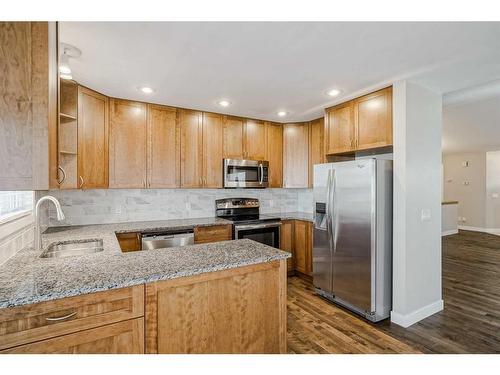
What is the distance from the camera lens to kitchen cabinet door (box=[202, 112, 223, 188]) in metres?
3.58

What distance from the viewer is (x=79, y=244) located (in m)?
2.28

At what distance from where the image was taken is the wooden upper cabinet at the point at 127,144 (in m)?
3.04

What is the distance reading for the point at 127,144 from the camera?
3.11 m

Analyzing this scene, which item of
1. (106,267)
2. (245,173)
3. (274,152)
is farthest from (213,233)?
(106,267)

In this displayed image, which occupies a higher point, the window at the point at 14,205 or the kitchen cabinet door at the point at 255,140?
the kitchen cabinet door at the point at 255,140

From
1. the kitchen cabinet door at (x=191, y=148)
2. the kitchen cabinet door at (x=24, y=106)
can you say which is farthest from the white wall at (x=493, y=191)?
the kitchen cabinet door at (x=24, y=106)

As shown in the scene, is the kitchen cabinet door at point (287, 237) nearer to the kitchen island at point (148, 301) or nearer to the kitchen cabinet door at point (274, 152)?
the kitchen cabinet door at point (274, 152)

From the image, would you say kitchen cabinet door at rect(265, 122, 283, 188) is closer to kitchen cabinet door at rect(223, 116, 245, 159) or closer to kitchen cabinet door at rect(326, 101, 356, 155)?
kitchen cabinet door at rect(223, 116, 245, 159)

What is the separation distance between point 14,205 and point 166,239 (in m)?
1.38

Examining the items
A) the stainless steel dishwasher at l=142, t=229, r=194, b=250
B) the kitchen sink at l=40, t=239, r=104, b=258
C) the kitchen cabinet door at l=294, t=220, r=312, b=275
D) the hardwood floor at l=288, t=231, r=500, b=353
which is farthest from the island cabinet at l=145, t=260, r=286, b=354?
the kitchen cabinet door at l=294, t=220, r=312, b=275

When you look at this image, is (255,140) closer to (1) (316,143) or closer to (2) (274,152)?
(2) (274,152)
